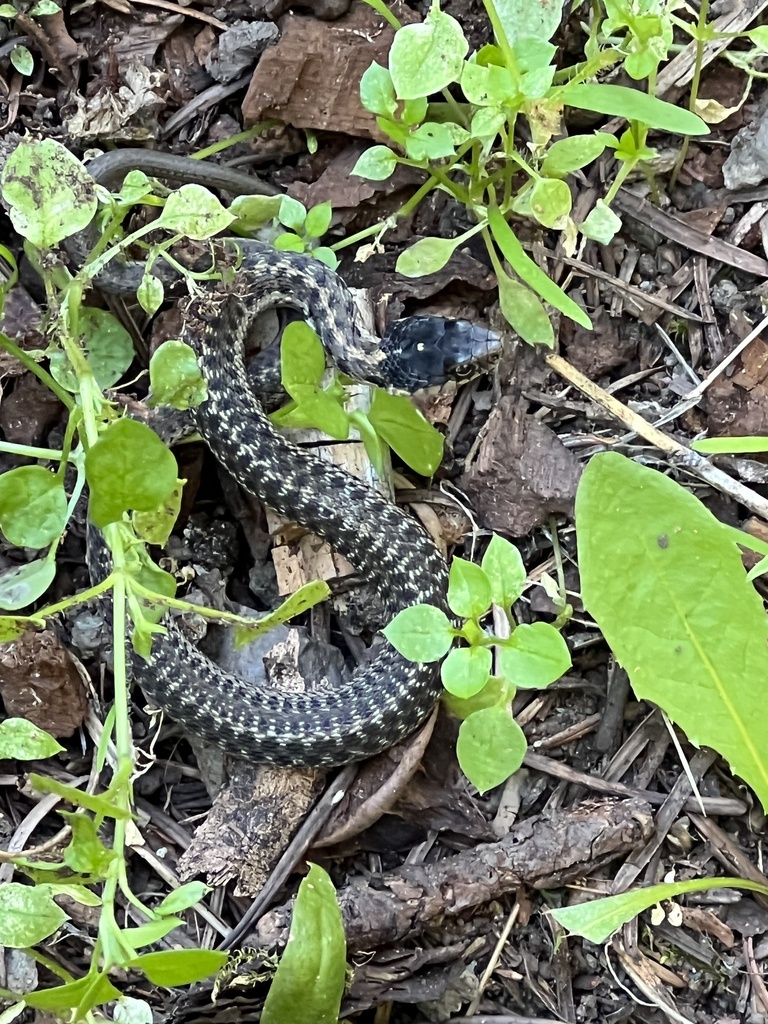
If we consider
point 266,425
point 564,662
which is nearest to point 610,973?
point 564,662

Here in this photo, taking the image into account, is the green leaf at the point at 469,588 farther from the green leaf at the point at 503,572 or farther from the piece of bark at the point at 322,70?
the piece of bark at the point at 322,70

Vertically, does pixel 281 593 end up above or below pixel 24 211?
below

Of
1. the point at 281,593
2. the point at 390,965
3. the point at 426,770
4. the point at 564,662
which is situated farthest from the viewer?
the point at 281,593

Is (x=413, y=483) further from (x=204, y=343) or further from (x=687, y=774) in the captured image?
(x=687, y=774)

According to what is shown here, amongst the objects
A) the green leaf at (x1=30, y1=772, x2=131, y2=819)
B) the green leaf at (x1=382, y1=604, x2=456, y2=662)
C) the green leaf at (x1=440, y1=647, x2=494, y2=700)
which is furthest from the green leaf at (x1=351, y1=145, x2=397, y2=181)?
the green leaf at (x1=30, y1=772, x2=131, y2=819)

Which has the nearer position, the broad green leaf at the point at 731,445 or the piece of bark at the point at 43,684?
the broad green leaf at the point at 731,445

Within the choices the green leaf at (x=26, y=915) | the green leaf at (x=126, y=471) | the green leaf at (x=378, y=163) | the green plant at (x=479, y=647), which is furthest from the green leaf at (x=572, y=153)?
the green leaf at (x=26, y=915)

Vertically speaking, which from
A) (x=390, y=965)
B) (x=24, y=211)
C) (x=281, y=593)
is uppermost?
(x=24, y=211)

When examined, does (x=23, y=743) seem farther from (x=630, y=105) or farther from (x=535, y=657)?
(x=630, y=105)
